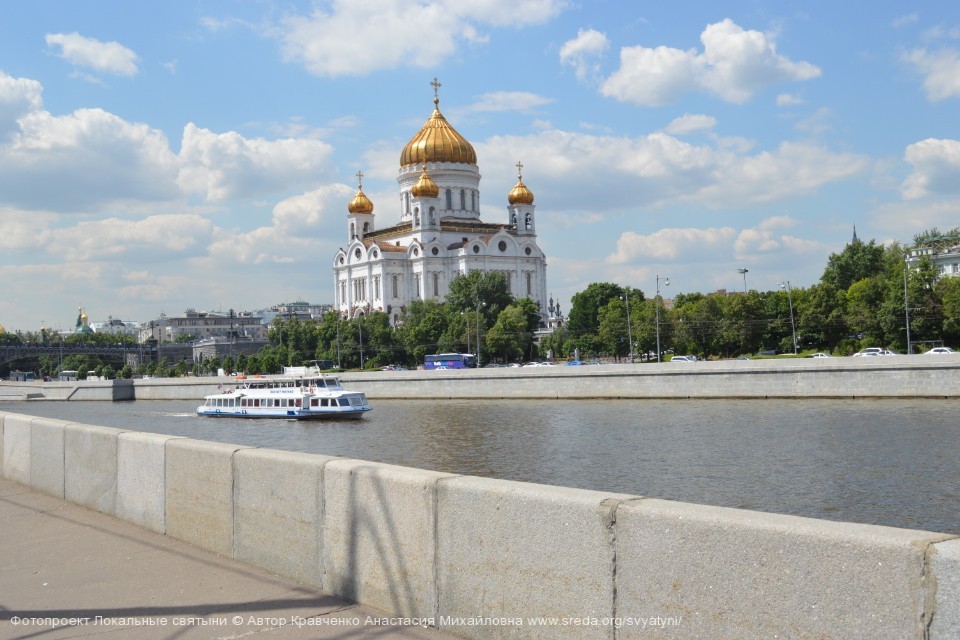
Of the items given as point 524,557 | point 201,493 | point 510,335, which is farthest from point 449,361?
point 524,557

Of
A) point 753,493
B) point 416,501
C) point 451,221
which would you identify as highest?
point 451,221

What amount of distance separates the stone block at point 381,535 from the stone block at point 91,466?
302cm

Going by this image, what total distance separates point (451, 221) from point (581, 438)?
72.9 metres

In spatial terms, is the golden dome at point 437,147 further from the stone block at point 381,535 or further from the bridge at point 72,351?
the stone block at point 381,535

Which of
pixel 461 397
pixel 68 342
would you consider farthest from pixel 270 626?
pixel 68 342

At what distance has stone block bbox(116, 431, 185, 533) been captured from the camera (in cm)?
677

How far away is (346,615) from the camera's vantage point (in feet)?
15.5

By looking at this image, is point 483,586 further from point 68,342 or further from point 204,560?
point 68,342

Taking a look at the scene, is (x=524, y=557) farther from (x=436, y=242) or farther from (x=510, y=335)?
(x=436, y=242)

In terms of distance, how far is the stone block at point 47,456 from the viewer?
8.45 m

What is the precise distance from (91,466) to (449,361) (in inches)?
2506

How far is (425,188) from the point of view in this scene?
9531 cm

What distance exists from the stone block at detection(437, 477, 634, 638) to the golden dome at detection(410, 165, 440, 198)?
91.8 m

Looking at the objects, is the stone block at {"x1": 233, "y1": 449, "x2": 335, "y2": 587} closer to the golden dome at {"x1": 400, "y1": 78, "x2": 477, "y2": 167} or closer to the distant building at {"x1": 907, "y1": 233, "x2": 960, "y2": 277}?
the distant building at {"x1": 907, "y1": 233, "x2": 960, "y2": 277}
